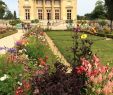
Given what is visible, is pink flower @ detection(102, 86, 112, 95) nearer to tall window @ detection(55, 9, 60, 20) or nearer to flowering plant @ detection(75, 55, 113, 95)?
flowering plant @ detection(75, 55, 113, 95)

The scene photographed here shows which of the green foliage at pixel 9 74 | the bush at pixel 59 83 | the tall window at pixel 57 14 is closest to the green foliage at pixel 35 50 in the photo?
the green foliage at pixel 9 74

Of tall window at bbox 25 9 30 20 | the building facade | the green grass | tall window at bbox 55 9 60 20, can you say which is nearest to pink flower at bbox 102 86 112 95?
the green grass

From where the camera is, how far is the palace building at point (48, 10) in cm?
7494

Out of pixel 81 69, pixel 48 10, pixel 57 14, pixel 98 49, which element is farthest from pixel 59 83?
pixel 48 10

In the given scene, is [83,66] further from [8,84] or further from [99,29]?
[99,29]

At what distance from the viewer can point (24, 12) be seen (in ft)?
245

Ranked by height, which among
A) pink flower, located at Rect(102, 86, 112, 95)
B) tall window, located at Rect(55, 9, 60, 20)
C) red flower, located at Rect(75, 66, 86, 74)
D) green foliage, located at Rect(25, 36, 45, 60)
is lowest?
tall window, located at Rect(55, 9, 60, 20)

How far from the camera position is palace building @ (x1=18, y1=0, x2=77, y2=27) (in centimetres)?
7494

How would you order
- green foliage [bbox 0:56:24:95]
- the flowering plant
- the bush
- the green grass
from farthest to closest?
the green grass < green foliage [bbox 0:56:24:95] < the flowering plant < the bush

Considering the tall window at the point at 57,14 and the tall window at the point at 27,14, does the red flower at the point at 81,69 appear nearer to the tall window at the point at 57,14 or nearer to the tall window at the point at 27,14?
the tall window at the point at 27,14

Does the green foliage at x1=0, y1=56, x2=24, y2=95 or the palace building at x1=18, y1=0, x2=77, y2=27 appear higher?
the green foliage at x1=0, y1=56, x2=24, y2=95

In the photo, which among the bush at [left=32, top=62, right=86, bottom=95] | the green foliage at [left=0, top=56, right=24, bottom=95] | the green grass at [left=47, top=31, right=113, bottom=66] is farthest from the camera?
the green grass at [left=47, top=31, right=113, bottom=66]

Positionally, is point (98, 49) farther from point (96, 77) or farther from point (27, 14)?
point (27, 14)

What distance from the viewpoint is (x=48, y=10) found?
251ft
